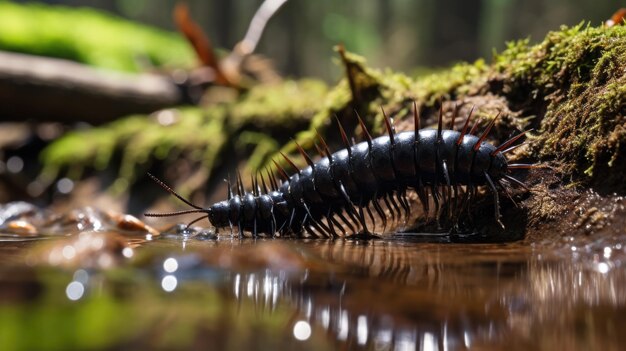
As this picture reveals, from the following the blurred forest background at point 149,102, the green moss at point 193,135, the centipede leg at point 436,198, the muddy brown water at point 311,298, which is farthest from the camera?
the blurred forest background at point 149,102

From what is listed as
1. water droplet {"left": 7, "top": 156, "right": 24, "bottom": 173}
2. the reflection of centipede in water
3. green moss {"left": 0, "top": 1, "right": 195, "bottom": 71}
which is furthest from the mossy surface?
green moss {"left": 0, "top": 1, "right": 195, "bottom": 71}

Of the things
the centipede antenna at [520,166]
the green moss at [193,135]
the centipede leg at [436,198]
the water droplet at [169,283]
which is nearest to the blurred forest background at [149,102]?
the green moss at [193,135]

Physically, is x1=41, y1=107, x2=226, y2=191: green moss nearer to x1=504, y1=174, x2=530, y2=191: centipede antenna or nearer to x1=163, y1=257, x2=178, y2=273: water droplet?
x1=504, y1=174, x2=530, y2=191: centipede antenna

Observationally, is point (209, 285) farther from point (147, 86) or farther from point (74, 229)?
point (147, 86)

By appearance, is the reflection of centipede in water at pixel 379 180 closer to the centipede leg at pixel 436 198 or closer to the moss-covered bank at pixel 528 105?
the centipede leg at pixel 436 198

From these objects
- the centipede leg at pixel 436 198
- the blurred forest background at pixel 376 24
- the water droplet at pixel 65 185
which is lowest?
the centipede leg at pixel 436 198

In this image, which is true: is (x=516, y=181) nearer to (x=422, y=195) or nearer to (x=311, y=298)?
(x=422, y=195)
